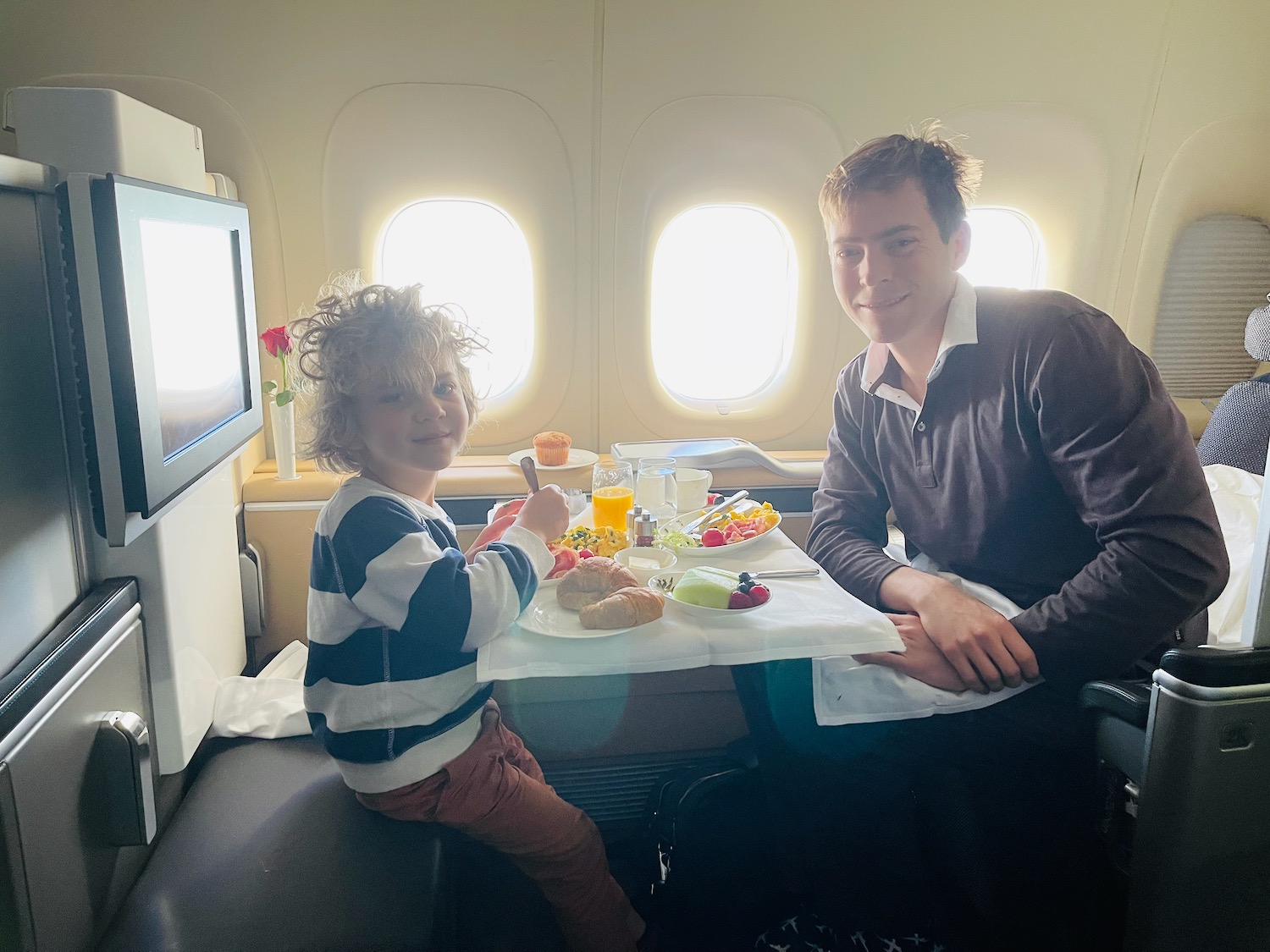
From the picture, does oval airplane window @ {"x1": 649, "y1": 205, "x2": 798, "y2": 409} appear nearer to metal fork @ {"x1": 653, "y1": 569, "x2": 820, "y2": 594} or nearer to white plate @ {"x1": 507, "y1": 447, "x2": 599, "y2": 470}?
white plate @ {"x1": 507, "y1": 447, "x2": 599, "y2": 470}

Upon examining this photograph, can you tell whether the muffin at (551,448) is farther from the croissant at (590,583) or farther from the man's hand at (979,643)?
the man's hand at (979,643)

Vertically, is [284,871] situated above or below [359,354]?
below

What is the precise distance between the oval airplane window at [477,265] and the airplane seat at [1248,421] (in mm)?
2224

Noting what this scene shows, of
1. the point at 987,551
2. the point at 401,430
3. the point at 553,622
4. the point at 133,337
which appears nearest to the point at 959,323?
the point at 987,551

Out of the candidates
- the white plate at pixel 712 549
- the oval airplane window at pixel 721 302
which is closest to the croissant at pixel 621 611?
the white plate at pixel 712 549

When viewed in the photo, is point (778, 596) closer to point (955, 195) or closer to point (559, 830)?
point (559, 830)

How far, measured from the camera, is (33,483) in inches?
50.3

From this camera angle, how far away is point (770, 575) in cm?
172

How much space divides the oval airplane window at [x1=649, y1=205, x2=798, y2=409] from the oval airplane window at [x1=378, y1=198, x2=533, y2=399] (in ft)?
1.54

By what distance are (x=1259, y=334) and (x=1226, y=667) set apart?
5.80ft

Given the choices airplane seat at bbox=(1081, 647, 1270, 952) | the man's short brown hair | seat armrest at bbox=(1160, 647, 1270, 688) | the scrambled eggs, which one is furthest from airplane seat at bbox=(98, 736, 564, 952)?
the man's short brown hair

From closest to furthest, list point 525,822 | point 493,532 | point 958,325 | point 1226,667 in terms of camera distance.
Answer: point 1226,667
point 525,822
point 958,325
point 493,532

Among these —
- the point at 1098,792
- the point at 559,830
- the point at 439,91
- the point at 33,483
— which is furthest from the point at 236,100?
the point at 1098,792

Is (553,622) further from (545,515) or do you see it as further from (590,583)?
(545,515)
